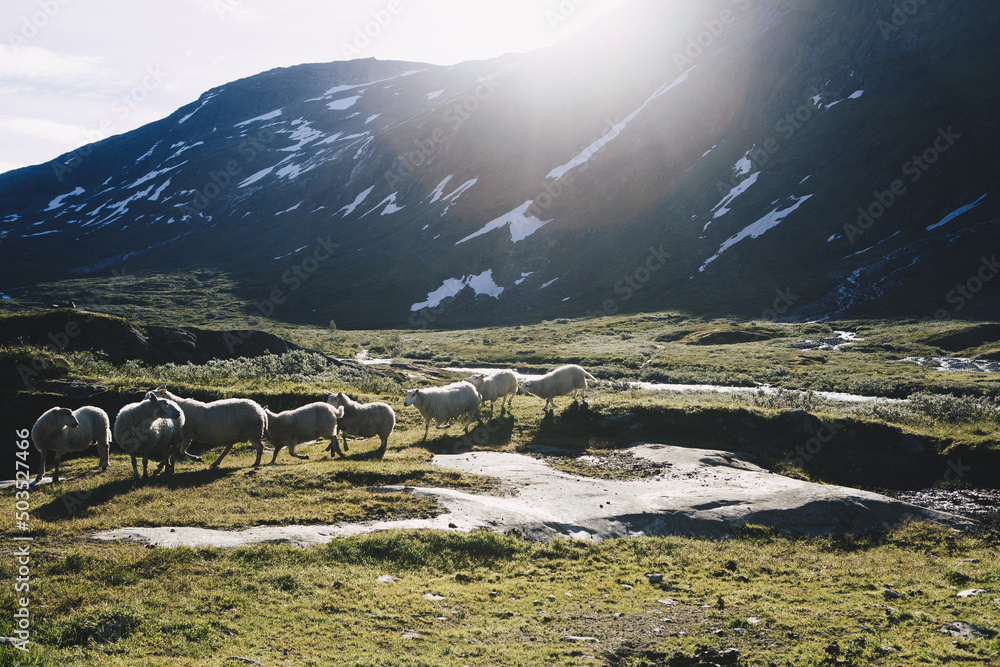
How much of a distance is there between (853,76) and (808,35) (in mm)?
16875

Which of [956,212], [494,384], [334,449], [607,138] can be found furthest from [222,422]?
[607,138]

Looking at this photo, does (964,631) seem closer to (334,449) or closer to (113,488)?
(334,449)

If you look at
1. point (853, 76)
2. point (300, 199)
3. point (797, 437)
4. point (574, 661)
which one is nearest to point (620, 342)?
point (797, 437)

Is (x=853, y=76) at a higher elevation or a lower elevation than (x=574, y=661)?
higher

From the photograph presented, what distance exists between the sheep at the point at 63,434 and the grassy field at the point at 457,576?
832mm

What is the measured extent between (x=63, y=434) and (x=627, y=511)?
53.7ft

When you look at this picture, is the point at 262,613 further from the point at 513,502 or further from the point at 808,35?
the point at 808,35

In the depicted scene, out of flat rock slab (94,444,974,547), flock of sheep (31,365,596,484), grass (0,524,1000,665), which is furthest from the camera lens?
flock of sheep (31,365,596,484)

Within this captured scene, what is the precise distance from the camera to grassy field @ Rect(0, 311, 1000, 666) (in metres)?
8.58

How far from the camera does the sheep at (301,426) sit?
63.7ft

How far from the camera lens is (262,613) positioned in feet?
30.3

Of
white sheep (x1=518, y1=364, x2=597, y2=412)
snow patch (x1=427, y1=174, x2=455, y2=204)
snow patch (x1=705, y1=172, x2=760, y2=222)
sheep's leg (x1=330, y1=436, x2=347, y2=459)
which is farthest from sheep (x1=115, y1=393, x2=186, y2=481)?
snow patch (x1=427, y1=174, x2=455, y2=204)

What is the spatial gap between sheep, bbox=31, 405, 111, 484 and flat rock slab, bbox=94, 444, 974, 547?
21.5ft

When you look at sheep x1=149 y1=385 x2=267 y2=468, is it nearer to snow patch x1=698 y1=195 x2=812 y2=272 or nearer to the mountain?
the mountain
